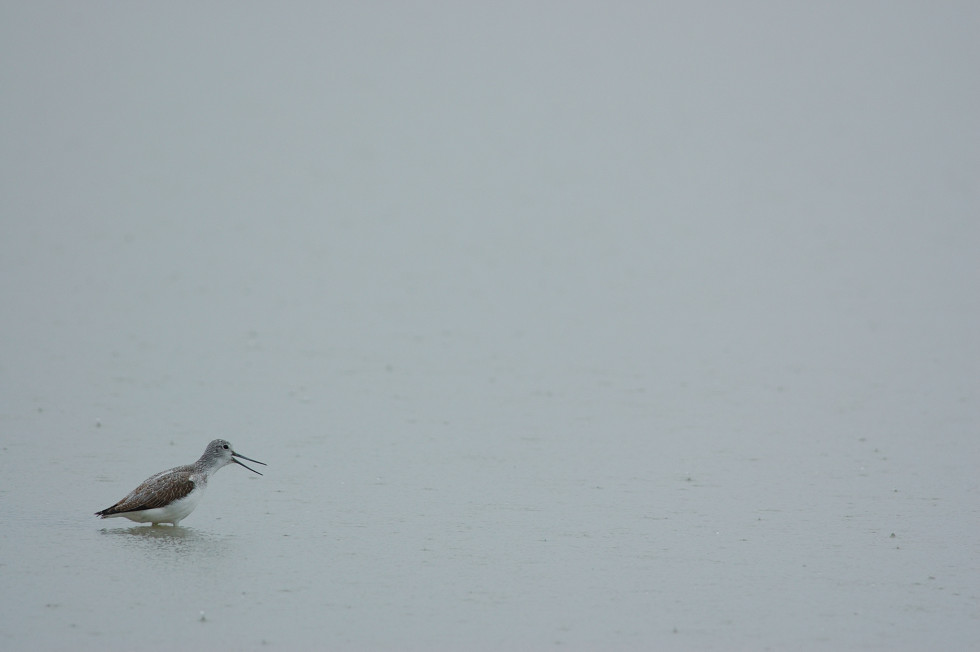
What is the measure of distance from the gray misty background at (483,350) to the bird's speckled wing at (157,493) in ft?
0.65

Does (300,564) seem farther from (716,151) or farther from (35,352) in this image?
(716,151)

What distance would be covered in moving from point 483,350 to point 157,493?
Answer: 5548 mm

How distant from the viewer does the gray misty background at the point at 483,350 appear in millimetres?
6102

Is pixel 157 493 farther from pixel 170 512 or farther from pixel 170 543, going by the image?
pixel 170 543

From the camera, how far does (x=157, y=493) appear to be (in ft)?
22.2

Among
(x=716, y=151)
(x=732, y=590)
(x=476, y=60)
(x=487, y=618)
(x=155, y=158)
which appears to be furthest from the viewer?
(x=476, y=60)

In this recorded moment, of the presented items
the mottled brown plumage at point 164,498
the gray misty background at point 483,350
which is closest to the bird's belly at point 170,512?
the mottled brown plumage at point 164,498

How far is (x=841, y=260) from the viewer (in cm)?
1714

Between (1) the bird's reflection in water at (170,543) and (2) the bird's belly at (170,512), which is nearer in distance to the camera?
(1) the bird's reflection in water at (170,543)

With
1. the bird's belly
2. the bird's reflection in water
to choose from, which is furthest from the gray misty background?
the bird's belly

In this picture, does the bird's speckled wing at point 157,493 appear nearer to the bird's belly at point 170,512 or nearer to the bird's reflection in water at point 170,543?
the bird's belly at point 170,512

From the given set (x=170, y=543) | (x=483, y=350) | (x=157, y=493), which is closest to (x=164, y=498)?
(x=157, y=493)

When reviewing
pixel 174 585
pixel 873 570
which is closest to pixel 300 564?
pixel 174 585

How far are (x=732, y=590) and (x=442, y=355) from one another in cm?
577
